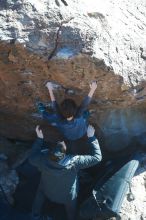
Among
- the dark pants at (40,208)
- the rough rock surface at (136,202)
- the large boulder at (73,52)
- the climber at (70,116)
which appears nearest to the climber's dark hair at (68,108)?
the climber at (70,116)

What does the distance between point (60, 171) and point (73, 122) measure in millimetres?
862

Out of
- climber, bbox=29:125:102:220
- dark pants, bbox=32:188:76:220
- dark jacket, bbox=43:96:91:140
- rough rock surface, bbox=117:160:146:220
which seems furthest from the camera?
rough rock surface, bbox=117:160:146:220

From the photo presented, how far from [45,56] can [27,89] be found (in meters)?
0.81

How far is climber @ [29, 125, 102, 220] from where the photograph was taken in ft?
22.4

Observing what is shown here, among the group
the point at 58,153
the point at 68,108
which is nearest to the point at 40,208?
the point at 58,153

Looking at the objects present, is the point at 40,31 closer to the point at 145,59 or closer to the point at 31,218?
the point at 145,59

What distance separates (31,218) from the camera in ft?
25.2

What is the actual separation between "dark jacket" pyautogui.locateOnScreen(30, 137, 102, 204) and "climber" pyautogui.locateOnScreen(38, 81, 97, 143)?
1.03 ft

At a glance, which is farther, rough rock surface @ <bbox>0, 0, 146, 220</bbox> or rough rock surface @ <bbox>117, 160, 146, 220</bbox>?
rough rock surface @ <bbox>117, 160, 146, 220</bbox>

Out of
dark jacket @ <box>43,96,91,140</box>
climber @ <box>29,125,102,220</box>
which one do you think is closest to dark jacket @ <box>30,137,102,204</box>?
climber @ <box>29,125,102,220</box>

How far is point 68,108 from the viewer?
7133mm

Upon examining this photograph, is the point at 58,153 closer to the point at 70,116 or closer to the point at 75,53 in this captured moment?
the point at 70,116

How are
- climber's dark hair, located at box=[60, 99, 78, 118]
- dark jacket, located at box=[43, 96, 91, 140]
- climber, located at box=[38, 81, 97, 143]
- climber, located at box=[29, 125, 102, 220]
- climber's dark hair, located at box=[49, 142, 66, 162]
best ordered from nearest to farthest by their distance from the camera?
climber's dark hair, located at box=[49, 142, 66, 162], climber, located at box=[29, 125, 102, 220], climber's dark hair, located at box=[60, 99, 78, 118], climber, located at box=[38, 81, 97, 143], dark jacket, located at box=[43, 96, 91, 140]

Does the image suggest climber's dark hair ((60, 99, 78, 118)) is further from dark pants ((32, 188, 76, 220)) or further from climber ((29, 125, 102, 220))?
dark pants ((32, 188, 76, 220))
